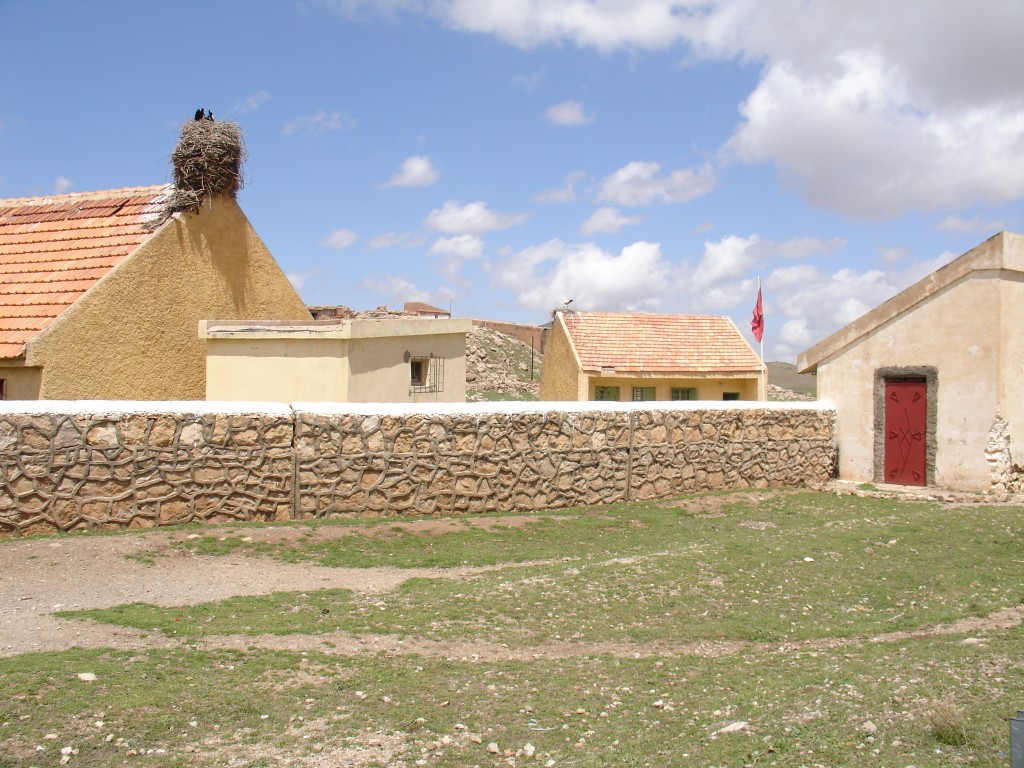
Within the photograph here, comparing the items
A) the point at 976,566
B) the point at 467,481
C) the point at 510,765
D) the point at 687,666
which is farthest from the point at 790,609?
the point at 467,481

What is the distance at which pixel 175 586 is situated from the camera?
27.6 feet

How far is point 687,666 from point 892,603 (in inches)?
122

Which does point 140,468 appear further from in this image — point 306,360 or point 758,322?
point 758,322

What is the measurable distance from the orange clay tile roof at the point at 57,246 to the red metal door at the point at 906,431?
45.1 feet

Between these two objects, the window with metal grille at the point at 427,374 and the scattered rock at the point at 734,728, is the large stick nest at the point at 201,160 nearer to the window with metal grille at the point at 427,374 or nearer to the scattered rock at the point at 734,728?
the window with metal grille at the point at 427,374

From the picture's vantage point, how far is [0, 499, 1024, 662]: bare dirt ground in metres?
6.74

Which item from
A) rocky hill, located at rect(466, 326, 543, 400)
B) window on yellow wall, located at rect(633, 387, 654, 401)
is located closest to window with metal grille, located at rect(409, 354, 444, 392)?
window on yellow wall, located at rect(633, 387, 654, 401)

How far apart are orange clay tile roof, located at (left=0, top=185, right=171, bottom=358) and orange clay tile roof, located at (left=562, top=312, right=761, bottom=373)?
45.4 feet

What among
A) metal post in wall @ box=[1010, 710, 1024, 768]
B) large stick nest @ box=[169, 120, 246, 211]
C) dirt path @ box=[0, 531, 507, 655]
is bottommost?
dirt path @ box=[0, 531, 507, 655]

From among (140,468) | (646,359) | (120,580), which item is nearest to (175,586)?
(120,580)

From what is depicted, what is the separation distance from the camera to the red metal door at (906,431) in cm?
1576

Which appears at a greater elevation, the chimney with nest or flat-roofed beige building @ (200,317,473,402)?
the chimney with nest

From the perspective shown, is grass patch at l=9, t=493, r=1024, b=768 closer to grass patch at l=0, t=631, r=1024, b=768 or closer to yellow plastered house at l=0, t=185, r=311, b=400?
grass patch at l=0, t=631, r=1024, b=768

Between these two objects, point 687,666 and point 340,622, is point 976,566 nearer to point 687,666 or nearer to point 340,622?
point 687,666
